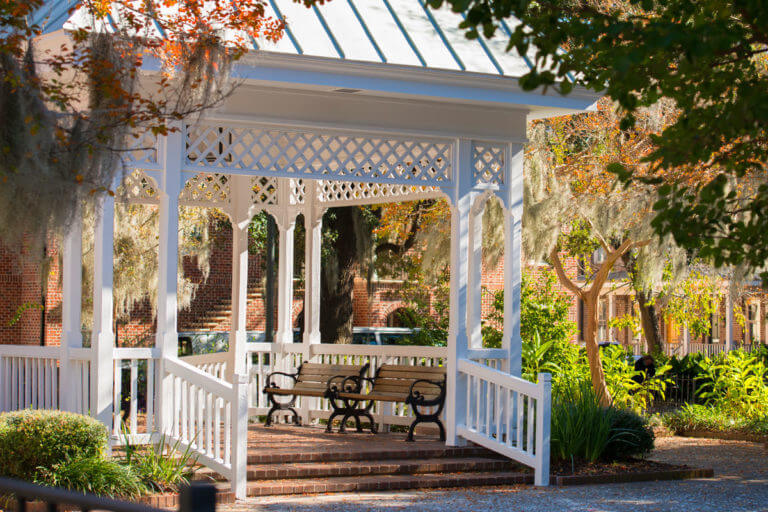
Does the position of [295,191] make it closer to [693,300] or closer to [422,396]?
[422,396]

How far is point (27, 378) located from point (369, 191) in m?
4.61

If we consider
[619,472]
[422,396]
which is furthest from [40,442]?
[619,472]

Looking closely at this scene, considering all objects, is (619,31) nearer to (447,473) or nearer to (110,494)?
(110,494)

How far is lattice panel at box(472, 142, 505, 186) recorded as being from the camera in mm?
10555

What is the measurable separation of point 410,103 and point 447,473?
144 inches

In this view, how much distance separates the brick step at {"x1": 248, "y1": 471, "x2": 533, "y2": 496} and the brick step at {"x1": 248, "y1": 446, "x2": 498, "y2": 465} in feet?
1.22

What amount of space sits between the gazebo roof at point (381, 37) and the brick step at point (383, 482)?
12.5 ft

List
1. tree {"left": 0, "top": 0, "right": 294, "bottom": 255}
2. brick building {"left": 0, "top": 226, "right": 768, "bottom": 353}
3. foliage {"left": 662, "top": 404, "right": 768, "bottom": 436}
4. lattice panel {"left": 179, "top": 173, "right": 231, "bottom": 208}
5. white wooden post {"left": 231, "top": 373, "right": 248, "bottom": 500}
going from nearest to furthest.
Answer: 1. tree {"left": 0, "top": 0, "right": 294, "bottom": 255}
2. white wooden post {"left": 231, "top": 373, "right": 248, "bottom": 500}
3. lattice panel {"left": 179, "top": 173, "right": 231, "bottom": 208}
4. foliage {"left": 662, "top": 404, "right": 768, "bottom": 436}
5. brick building {"left": 0, "top": 226, "right": 768, "bottom": 353}

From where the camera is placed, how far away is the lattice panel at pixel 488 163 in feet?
34.6

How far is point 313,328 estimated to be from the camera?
12922 millimetres

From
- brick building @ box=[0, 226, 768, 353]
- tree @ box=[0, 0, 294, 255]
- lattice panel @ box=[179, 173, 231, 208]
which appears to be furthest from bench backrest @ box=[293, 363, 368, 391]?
brick building @ box=[0, 226, 768, 353]

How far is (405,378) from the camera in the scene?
1133cm

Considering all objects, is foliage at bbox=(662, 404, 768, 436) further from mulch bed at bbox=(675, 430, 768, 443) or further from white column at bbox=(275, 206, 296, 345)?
white column at bbox=(275, 206, 296, 345)

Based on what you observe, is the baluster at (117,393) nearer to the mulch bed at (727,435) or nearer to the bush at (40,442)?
the bush at (40,442)
